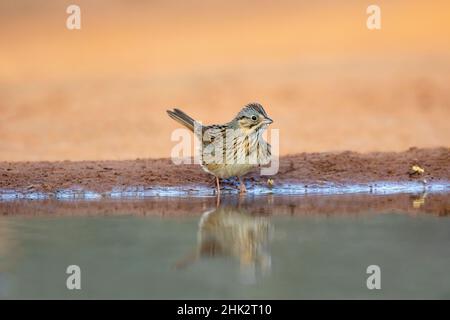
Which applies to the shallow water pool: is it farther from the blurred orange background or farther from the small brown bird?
the blurred orange background

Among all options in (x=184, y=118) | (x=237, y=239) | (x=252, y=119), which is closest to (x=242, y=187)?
(x=252, y=119)

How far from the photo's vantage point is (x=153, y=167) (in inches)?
340

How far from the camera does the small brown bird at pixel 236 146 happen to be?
8.05 m

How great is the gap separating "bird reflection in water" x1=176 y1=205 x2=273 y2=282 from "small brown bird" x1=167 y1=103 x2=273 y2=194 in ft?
3.07

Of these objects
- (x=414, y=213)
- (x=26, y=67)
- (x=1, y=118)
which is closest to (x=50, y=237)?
(x=414, y=213)

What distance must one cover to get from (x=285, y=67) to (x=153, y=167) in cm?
390

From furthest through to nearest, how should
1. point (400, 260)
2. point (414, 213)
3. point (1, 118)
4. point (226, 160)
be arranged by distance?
point (1, 118) < point (226, 160) < point (414, 213) < point (400, 260)

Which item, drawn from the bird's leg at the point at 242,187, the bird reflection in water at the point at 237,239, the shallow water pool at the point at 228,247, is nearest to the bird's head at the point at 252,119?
the bird's leg at the point at 242,187

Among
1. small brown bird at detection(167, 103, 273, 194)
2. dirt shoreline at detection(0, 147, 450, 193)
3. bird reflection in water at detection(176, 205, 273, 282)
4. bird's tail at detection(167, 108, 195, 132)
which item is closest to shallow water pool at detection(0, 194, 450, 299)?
bird reflection in water at detection(176, 205, 273, 282)

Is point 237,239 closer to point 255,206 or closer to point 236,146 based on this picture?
point 255,206

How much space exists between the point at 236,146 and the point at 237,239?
7.72 feet

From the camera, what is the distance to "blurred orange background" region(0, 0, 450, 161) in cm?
1030

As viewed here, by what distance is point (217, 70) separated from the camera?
1190 cm

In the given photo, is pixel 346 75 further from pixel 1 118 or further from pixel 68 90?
pixel 1 118
